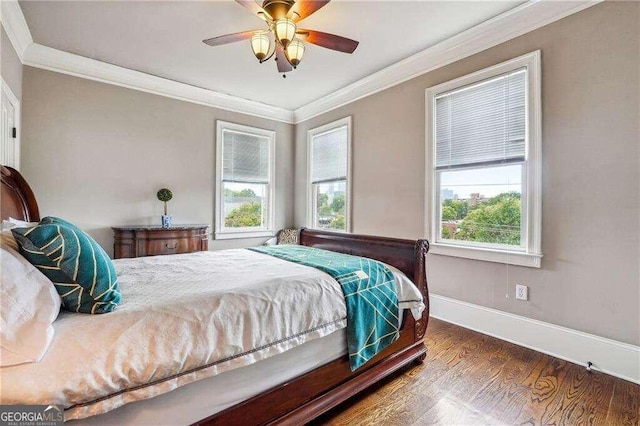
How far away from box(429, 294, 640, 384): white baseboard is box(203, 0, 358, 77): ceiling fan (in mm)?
2617

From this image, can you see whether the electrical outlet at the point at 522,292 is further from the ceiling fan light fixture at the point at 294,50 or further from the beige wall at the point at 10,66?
the beige wall at the point at 10,66

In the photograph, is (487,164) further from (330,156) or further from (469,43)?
(330,156)

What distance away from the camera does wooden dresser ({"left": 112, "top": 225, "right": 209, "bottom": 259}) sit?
10.8 feet

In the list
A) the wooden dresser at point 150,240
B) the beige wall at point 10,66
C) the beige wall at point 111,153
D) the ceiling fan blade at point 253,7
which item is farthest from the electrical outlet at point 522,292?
the beige wall at point 10,66

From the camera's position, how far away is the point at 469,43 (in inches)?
111

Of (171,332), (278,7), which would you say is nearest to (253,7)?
(278,7)

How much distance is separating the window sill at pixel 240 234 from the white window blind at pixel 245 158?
791mm

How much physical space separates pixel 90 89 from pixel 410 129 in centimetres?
367

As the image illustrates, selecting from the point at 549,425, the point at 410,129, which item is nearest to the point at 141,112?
the point at 410,129

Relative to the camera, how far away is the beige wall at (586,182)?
2057mm

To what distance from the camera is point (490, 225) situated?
9.13ft

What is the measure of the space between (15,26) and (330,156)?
3491 mm

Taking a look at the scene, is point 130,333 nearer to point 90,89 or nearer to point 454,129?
point 454,129

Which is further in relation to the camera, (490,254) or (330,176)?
(330,176)
